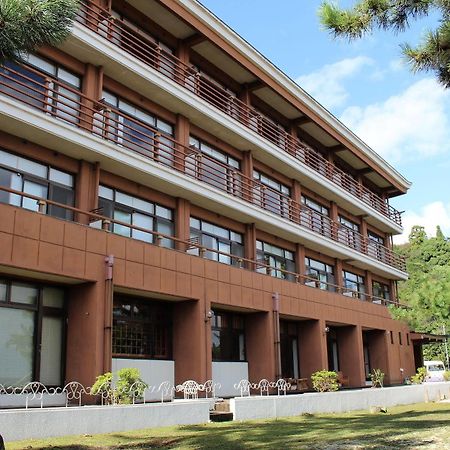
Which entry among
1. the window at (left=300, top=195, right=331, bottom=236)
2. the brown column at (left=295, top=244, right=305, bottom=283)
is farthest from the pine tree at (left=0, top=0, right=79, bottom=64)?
the window at (left=300, top=195, right=331, bottom=236)

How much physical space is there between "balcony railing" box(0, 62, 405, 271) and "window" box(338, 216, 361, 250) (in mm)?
1611

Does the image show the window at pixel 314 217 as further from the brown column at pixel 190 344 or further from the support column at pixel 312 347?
the brown column at pixel 190 344

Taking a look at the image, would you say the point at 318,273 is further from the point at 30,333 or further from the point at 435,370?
the point at 435,370

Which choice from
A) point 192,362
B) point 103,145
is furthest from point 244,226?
point 103,145

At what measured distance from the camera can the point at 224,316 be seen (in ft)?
76.2

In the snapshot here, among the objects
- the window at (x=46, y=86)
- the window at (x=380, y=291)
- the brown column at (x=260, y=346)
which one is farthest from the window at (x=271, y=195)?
the window at (x=380, y=291)

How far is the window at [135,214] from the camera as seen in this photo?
19.0 metres

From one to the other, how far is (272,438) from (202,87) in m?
15.2

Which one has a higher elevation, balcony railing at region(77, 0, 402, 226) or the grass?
balcony railing at region(77, 0, 402, 226)

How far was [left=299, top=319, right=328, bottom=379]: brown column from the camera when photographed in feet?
87.7

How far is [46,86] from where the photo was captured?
1723 cm

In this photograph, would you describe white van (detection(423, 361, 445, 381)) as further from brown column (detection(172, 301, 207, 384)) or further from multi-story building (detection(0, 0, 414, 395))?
brown column (detection(172, 301, 207, 384))

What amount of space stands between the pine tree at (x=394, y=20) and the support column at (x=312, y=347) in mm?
17399

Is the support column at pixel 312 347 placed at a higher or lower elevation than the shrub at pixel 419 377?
higher
